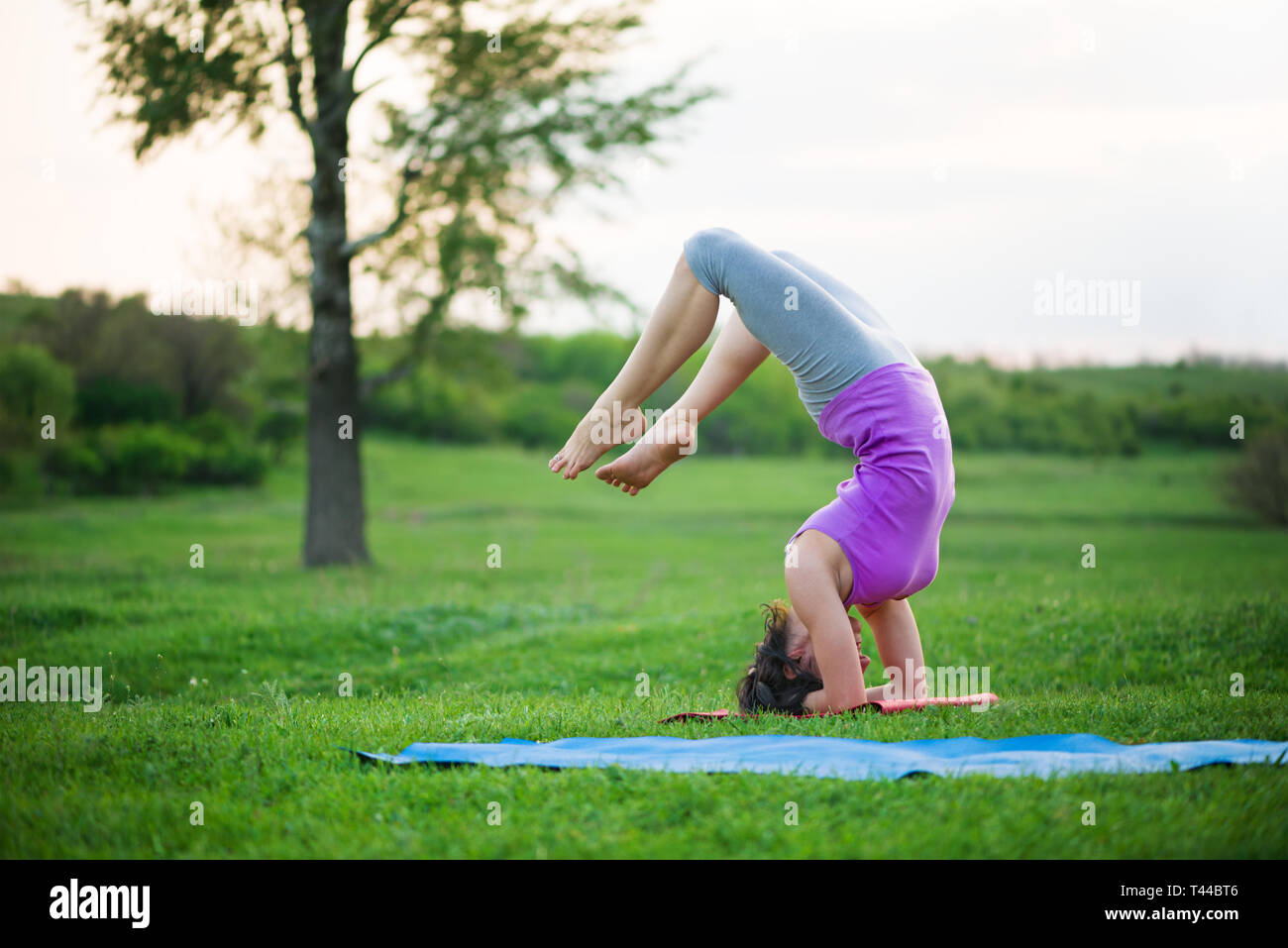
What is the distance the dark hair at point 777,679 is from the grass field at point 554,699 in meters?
0.31

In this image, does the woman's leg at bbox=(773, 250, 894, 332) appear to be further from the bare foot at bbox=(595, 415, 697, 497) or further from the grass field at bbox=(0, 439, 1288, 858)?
the grass field at bbox=(0, 439, 1288, 858)

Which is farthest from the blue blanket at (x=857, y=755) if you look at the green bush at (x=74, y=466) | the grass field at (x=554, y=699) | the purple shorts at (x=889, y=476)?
the green bush at (x=74, y=466)

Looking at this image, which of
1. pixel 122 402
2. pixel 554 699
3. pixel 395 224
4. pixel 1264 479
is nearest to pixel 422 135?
pixel 395 224

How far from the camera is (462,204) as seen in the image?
13516 millimetres

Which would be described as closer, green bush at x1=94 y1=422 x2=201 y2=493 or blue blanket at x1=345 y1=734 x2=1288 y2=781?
blue blanket at x1=345 y1=734 x2=1288 y2=781

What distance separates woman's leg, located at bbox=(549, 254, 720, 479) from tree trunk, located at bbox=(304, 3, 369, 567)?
9.97 meters

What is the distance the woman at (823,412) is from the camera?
3975 millimetres

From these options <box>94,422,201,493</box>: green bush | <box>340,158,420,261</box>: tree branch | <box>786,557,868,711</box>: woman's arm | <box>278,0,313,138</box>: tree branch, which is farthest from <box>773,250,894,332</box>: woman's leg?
<box>94,422,201,493</box>: green bush

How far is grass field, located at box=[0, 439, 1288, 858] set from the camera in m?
3.03

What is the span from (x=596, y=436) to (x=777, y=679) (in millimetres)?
1337

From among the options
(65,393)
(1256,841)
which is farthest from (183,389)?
(1256,841)

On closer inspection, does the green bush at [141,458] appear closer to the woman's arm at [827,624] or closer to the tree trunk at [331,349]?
the tree trunk at [331,349]

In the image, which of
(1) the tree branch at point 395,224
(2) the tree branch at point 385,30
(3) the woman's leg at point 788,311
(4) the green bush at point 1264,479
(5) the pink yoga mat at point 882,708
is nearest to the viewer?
(3) the woman's leg at point 788,311

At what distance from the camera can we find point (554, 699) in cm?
556
